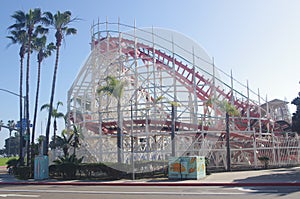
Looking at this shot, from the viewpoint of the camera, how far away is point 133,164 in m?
21.6

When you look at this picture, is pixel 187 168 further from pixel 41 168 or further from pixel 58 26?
pixel 58 26

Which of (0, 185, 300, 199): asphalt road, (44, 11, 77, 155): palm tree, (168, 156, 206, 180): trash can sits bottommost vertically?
(0, 185, 300, 199): asphalt road

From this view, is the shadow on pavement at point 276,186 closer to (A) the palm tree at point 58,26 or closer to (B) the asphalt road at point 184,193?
(B) the asphalt road at point 184,193

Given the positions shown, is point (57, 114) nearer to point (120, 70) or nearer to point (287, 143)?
point (120, 70)

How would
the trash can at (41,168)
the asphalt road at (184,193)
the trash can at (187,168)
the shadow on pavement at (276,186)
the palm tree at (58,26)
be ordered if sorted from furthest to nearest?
the palm tree at (58,26) → the trash can at (41,168) → the trash can at (187,168) → the shadow on pavement at (276,186) → the asphalt road at (184,193)

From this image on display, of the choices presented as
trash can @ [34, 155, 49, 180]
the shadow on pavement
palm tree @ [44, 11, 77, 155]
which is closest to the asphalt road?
the shadow on pavement

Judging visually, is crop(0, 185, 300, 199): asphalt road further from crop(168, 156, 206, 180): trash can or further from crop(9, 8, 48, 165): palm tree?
crop(9, 8, 48, 165): palm tree

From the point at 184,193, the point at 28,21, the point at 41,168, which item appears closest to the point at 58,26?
the point at 28,21

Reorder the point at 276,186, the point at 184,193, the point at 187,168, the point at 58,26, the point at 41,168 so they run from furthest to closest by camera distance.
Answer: the point at 58,26 < the point at 41,168 < the point at 187,168 < the point at 276,186 < the point at 184,193

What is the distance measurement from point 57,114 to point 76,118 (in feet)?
46.2

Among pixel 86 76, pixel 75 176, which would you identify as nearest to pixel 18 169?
pixel 75 176

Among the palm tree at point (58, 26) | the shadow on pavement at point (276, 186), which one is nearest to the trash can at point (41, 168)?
the palm tree at point (58, 26)

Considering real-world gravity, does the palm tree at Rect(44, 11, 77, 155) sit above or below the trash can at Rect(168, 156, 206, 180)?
above

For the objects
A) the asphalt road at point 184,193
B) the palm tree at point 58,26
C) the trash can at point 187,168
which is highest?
the palm tree at point 58,26
